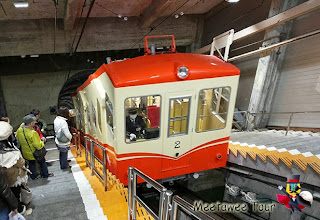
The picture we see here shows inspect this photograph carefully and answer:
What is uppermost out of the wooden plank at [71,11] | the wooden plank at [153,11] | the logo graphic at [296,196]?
the wooden plank at [153,11]

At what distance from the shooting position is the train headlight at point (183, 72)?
11.8 feet

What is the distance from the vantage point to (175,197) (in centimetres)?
204

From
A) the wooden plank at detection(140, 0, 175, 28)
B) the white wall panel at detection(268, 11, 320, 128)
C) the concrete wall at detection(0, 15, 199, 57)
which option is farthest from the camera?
the concrete wall at detection(0, 15, 199, 57)

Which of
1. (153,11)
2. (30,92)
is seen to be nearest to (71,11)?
(153,11)

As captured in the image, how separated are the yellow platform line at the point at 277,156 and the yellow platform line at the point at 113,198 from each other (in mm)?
2837

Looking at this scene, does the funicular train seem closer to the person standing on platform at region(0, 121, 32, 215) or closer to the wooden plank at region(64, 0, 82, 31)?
the person standing on platform at region(0, 121, 32, 215)

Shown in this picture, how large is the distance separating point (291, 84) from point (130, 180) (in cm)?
697

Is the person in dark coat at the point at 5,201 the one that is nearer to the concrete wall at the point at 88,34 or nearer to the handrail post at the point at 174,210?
the handrail post at the point at 174,210

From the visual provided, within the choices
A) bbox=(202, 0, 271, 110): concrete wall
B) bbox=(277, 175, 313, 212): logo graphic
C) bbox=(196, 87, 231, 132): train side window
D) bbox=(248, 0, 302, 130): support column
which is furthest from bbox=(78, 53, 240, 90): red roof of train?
bbox=(202, 0, 271, 110): concrete wall

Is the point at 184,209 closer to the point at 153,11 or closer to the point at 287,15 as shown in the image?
the point at 287,15

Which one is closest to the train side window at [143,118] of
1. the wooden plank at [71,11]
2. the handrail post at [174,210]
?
the handrail post at [174,210]

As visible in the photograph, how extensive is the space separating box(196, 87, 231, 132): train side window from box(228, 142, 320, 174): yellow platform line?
120 centimetres

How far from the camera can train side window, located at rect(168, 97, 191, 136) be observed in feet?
12.6

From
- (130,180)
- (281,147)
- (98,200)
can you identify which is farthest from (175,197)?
(281,147)
